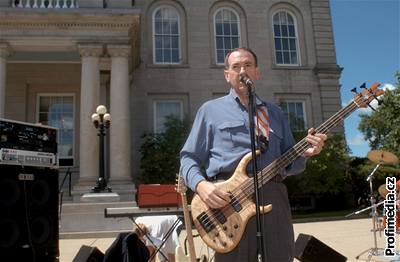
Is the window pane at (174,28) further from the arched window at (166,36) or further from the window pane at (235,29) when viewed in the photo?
the window pane at (235,29)

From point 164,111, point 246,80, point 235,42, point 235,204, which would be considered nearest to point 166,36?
point 235,42

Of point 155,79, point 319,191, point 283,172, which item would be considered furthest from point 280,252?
point 155,79

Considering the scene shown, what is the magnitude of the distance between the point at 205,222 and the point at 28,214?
10.9ft

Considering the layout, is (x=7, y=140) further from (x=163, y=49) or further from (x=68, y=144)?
(x=163, y=49)

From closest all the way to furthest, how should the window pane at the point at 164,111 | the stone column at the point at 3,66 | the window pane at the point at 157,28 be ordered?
1. the stone column at the point at 3,66
2. the window pane at the point at 164,111
3. the window pane at the point at 157,28

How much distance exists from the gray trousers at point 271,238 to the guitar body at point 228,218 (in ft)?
0.26

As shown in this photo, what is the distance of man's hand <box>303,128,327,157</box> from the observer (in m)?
3.01

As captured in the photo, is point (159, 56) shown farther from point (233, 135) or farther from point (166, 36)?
point (233, 135)

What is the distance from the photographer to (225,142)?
10.2 ft

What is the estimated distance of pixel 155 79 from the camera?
75.3 ft

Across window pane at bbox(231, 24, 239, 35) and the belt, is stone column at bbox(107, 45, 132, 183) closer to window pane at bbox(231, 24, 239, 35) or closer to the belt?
window pane at bbox(231, 24, 239, 35)

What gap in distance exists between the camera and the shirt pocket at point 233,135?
3061mm

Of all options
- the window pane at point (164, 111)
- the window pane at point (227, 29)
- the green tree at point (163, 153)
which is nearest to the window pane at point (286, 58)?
the window pane at point (227, 29)

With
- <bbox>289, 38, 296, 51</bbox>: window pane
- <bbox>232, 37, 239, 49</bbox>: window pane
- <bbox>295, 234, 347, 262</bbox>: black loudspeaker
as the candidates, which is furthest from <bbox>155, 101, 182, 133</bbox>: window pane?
<bbox>295, 234, 347, 262</bbox>: black loudspeaker
